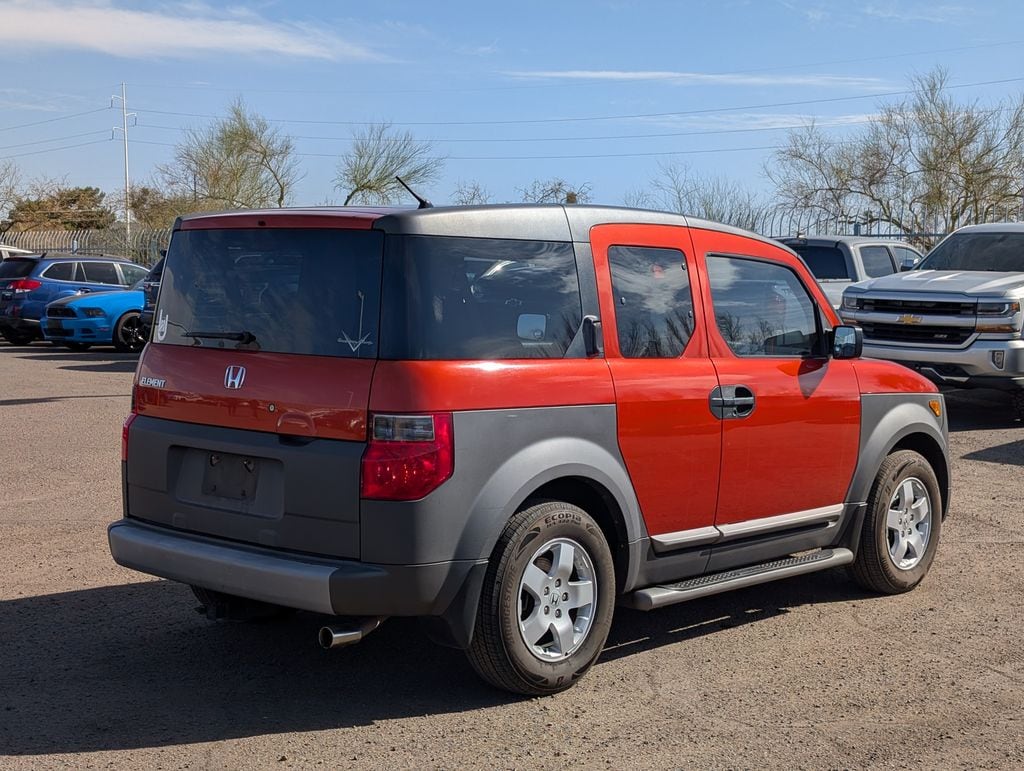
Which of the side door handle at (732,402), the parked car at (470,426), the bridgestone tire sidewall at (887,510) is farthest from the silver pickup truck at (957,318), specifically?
the side door handle at (732,402)

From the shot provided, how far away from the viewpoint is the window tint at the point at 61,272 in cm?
2423

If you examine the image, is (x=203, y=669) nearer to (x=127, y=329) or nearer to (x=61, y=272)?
(x=127, y=329)

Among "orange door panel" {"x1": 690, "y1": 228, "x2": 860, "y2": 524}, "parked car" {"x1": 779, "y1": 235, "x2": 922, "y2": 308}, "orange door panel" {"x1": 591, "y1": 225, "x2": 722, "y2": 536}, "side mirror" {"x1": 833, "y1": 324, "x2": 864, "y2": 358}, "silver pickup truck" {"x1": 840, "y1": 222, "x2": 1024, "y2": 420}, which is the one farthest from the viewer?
"parked car" {"x1": 779, "y1": 235, "x2": 922, "y2": 308}

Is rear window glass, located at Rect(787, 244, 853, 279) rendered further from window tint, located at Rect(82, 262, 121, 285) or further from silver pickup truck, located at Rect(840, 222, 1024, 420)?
window tint, located at Rect(82, 262, 121, 285)

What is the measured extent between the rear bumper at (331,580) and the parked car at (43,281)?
67.1ft

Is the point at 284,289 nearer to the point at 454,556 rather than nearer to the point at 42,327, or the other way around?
the point at 454,556

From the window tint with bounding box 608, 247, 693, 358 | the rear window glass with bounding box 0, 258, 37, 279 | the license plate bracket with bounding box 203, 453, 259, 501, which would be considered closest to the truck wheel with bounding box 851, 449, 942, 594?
the window tint with bounding box 608, 247, 693, 358

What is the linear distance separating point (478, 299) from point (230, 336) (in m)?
1.04

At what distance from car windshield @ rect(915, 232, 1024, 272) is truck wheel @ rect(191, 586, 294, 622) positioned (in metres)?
10.8

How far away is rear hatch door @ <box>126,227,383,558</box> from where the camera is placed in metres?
4.66

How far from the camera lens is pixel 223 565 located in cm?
479

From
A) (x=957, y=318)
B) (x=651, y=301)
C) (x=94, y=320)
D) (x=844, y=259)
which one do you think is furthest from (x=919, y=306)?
(x=94, y=320)

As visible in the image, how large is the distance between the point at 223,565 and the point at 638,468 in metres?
1.77

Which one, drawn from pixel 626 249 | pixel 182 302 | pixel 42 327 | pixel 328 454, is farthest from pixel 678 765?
pixel 42 327
